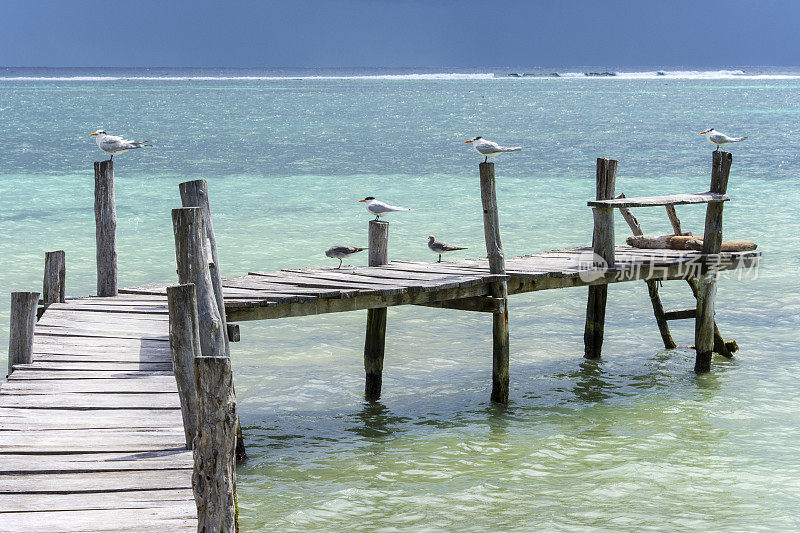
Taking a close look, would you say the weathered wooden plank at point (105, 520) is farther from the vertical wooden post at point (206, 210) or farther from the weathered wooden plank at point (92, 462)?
the vertical wooden post at point (206, 210)

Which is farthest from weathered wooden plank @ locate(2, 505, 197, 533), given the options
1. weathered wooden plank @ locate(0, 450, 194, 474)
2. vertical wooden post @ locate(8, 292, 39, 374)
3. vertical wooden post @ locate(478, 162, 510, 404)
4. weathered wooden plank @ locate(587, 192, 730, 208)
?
weathered wooden plank @ locate(587, 192, 730, 208)

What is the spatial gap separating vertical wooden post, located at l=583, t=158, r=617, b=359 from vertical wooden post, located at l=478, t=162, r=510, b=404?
3.74ft

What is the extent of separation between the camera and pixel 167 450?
Answer: 5465 mm

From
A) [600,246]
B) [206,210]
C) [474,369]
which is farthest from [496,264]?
[206,210]

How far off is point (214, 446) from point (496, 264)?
5.66 metres

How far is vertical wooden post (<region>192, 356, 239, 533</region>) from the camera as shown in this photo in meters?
A: 4.58

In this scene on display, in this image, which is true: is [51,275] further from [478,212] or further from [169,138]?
[169,138]

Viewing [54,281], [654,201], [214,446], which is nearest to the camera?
[214,446]

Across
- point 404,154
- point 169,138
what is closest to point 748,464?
point 404,154

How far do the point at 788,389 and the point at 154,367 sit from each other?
23.6ft

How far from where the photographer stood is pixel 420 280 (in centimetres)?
967

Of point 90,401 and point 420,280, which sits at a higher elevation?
point 420,280

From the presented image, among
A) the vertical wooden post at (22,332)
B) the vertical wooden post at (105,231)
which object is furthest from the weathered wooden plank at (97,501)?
the vertical wooden post at (105,231)

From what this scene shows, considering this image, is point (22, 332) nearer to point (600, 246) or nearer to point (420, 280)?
point (420, 280)
